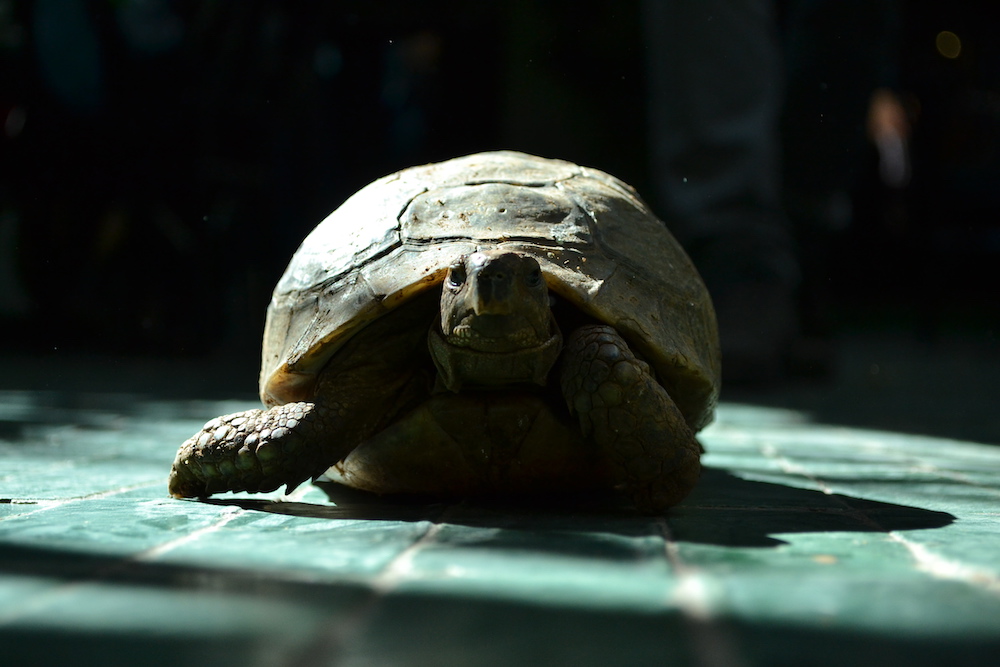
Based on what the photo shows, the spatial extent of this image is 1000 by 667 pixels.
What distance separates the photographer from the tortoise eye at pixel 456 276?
88.7 inches

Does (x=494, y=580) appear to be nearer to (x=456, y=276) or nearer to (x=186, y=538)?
(x=186, y=538)

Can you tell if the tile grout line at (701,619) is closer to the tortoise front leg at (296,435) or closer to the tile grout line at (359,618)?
the tile grout line at (359,618)

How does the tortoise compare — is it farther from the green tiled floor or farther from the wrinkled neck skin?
the green tiled floor

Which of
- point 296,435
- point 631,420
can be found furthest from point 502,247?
point 296,435

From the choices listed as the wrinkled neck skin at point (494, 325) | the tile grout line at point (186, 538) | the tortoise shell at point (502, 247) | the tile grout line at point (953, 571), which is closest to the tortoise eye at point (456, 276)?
the wrinkled neck skin at point (494, 325)

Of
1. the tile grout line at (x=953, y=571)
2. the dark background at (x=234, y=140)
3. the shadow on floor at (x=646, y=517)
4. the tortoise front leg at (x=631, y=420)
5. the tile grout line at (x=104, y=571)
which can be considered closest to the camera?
the tile grout line at (x=104, y=571)

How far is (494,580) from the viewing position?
1613mm

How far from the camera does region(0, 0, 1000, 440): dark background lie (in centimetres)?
816

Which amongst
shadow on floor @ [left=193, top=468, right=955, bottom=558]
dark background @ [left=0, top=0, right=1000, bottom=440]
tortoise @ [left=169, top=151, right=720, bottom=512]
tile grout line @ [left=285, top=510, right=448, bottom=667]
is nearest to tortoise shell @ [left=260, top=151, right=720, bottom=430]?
tortoise @ [left=169, top=151, right=720, bottom=512]

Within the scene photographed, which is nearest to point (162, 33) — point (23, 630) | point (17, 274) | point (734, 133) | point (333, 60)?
point (333, 60)

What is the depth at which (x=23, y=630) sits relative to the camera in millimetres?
1348

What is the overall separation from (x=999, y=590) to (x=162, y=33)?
828 centimetres

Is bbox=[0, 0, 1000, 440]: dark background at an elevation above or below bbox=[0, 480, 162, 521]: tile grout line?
above

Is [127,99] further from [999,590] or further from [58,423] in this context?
[999,590]
